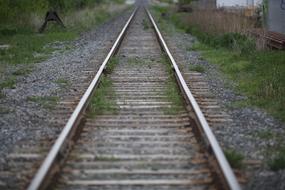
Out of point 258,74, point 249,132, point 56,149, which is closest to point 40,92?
point 56,149

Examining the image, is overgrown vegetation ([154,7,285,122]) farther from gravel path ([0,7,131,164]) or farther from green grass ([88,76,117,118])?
gravel path ([0,7,131,164])

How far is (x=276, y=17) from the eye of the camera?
16250 mm

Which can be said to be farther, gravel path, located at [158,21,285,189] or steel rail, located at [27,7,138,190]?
gravel path, located at [158,21,285,189]

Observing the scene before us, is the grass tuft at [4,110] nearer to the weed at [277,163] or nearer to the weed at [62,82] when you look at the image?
the weed at [62,82]

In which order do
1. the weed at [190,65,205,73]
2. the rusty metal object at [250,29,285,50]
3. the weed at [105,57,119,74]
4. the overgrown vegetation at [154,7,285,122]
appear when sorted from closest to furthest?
the overgrown vegetation at [154,7,285,122] → the weed at [105,57,119,74] → the weed at [190,65,205,73] → the rusty metal object at [250,29,285,50]

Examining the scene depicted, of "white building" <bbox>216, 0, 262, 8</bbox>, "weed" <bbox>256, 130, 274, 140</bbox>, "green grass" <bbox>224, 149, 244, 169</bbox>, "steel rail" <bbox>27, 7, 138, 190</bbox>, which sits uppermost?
"steel rail" <bbox>27, 7, 138, 190</bbox>

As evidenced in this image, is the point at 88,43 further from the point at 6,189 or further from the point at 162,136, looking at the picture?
the point at 6,189

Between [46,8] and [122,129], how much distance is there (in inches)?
762

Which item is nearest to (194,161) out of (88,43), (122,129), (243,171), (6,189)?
(243,171)

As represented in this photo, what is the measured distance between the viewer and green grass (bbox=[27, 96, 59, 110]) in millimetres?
8094

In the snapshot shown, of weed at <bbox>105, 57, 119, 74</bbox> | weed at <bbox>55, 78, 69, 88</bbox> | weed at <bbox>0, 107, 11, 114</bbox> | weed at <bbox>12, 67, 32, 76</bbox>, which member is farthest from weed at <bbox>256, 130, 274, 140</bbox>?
weed at <bbox>12, 67, 32, 76</bbox>

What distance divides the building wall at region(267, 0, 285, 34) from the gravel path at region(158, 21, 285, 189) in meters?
6.35

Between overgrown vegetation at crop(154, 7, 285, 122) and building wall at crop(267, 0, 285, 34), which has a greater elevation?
building wall at crop(267, 0, 285, 34)

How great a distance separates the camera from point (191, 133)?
6.49 m
